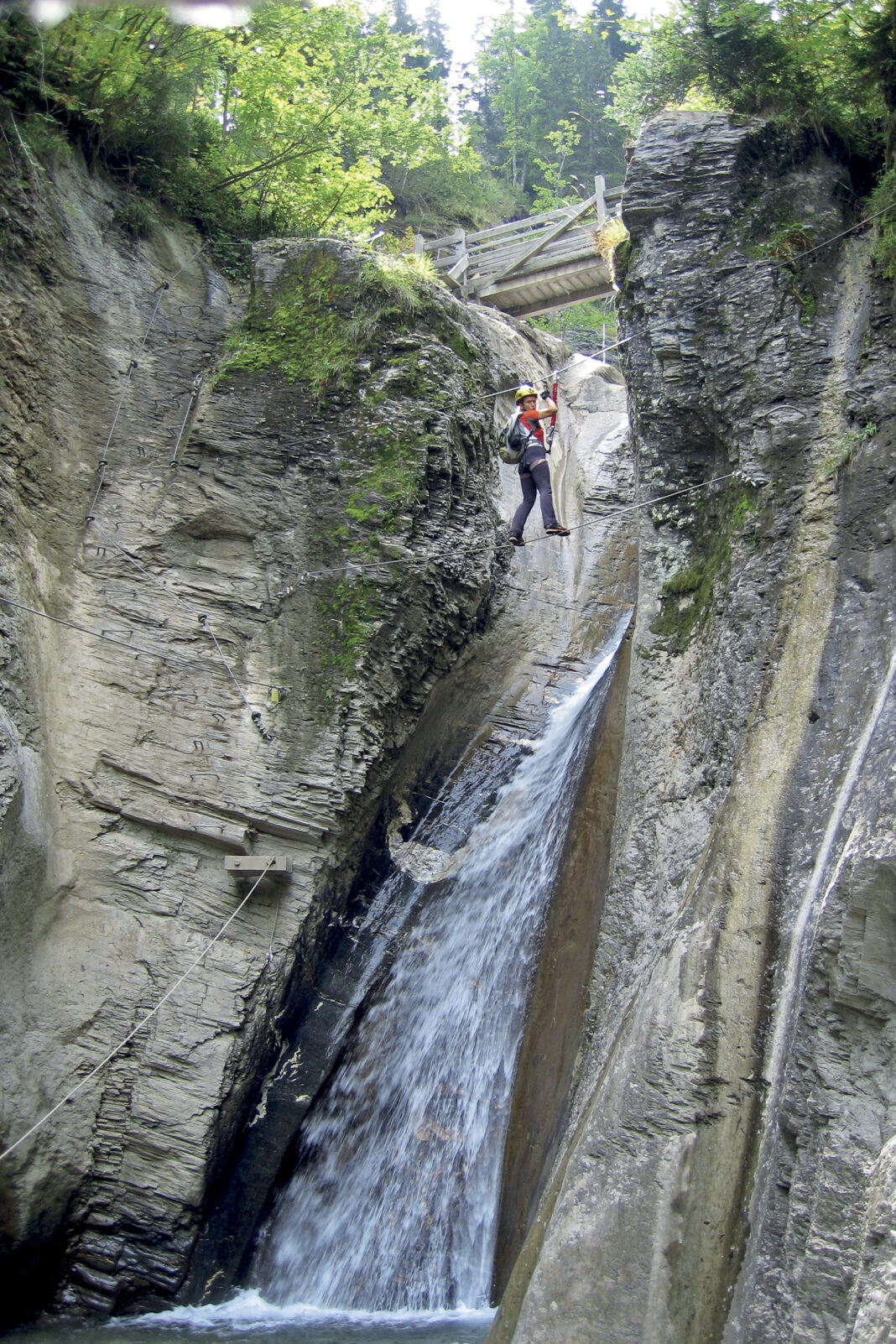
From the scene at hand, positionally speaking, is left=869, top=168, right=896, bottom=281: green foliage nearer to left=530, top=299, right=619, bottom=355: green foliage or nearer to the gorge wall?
the gorge wall

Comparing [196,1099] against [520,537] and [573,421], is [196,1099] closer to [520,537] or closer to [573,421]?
[520,537]

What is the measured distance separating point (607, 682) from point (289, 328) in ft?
19.6

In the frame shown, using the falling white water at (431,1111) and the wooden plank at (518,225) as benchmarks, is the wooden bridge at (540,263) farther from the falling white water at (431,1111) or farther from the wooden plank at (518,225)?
the falling white water at (431,1111)

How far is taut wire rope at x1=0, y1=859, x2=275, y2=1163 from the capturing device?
25.5 feet

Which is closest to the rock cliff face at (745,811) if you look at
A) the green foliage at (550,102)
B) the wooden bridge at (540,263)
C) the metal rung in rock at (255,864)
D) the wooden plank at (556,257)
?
the metal rung in rock at (255,864)

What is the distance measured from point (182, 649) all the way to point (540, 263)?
12.4 meters

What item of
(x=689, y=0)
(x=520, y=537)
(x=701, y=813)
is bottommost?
(x=701, y=813)

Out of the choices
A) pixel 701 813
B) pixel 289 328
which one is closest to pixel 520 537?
pixel 289 328

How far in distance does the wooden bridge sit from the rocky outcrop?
6378 millimetres

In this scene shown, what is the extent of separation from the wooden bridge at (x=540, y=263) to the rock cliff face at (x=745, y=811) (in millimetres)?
8292

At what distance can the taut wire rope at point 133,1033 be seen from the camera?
7.76 m

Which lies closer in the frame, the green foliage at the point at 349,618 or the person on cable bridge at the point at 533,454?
the green foliage at the point at 349,618

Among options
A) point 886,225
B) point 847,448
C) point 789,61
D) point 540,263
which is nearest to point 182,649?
point 847,448

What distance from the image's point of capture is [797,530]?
798 centimetres
